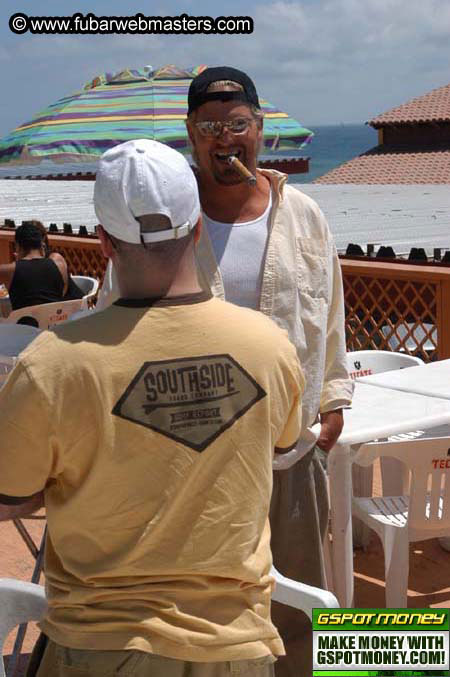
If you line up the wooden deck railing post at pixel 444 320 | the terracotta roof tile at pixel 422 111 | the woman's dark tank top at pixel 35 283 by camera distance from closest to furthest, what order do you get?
the wooden deck railing post at pixel 444 320
the woman's dark tank top at pixel 35 283
the terracotta roof tile at pixel 422 111

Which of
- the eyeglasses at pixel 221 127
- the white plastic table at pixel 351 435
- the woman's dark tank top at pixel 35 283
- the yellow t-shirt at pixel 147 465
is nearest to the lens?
the yellow t-shirt at pixel 147 465

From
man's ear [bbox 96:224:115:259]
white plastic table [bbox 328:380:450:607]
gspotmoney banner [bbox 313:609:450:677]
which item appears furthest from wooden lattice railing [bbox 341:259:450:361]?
man's ear [bbox 96:224:115:259]

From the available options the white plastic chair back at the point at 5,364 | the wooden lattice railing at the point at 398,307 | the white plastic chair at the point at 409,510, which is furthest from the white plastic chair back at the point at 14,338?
the wooden lattice railing at the point at 398,307

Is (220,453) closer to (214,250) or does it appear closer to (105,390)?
(105,390)

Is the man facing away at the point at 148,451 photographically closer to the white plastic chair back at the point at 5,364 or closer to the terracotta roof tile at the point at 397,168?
the white plastic chair back at the point at 5,364

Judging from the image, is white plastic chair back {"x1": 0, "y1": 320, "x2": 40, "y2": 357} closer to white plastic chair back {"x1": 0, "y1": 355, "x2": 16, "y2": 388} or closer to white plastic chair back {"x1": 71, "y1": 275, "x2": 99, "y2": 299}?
white plastic chair back {"x1": 0, "y1": 355, "x2": 16, "y2": 388}

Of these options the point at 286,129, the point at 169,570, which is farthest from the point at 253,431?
the point at 286,129

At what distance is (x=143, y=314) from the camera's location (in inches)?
68.2

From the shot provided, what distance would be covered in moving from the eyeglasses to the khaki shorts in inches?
56.8

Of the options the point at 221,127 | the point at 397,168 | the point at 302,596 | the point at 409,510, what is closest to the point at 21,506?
the point at 302,596

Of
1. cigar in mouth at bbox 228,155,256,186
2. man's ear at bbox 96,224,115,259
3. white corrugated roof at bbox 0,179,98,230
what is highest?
cigar in mouth at bbox 228,155,256,186

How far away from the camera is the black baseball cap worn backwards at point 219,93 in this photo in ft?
9.10

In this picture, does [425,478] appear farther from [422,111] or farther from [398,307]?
[422,111]

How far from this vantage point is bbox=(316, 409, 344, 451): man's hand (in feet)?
9.89
